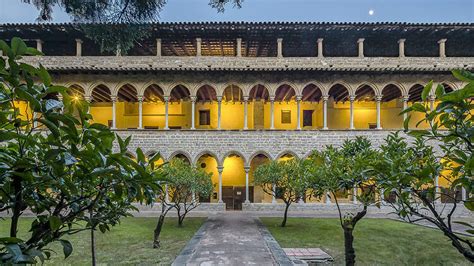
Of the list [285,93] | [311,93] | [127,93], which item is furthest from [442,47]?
[127,93]

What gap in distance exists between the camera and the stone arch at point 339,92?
758 inches

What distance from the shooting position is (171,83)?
18641 mm

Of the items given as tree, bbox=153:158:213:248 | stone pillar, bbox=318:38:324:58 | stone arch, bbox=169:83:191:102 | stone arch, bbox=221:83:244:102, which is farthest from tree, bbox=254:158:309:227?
stone arch, bbox=169:83:191:102

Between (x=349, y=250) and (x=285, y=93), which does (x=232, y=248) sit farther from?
(x=285, y=93)

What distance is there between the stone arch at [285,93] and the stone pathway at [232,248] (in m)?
9.65

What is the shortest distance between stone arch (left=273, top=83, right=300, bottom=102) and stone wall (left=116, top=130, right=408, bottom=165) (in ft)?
9.03

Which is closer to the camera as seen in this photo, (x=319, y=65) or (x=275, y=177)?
(x=275, y=177)

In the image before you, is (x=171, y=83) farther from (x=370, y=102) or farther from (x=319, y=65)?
(x=370, y=102)

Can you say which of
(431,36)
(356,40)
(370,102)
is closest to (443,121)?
(356,40)

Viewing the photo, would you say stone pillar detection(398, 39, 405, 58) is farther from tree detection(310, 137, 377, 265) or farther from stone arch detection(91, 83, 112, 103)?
stone arch detection(91, 83, 112, 103)

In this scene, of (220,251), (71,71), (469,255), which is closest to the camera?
(469,255)

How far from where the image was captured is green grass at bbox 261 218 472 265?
7.87m

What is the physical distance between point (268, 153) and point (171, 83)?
7.04 metres

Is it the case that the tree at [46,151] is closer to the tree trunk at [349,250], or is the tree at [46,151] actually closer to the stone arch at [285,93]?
the tree trunk at [349,250]
